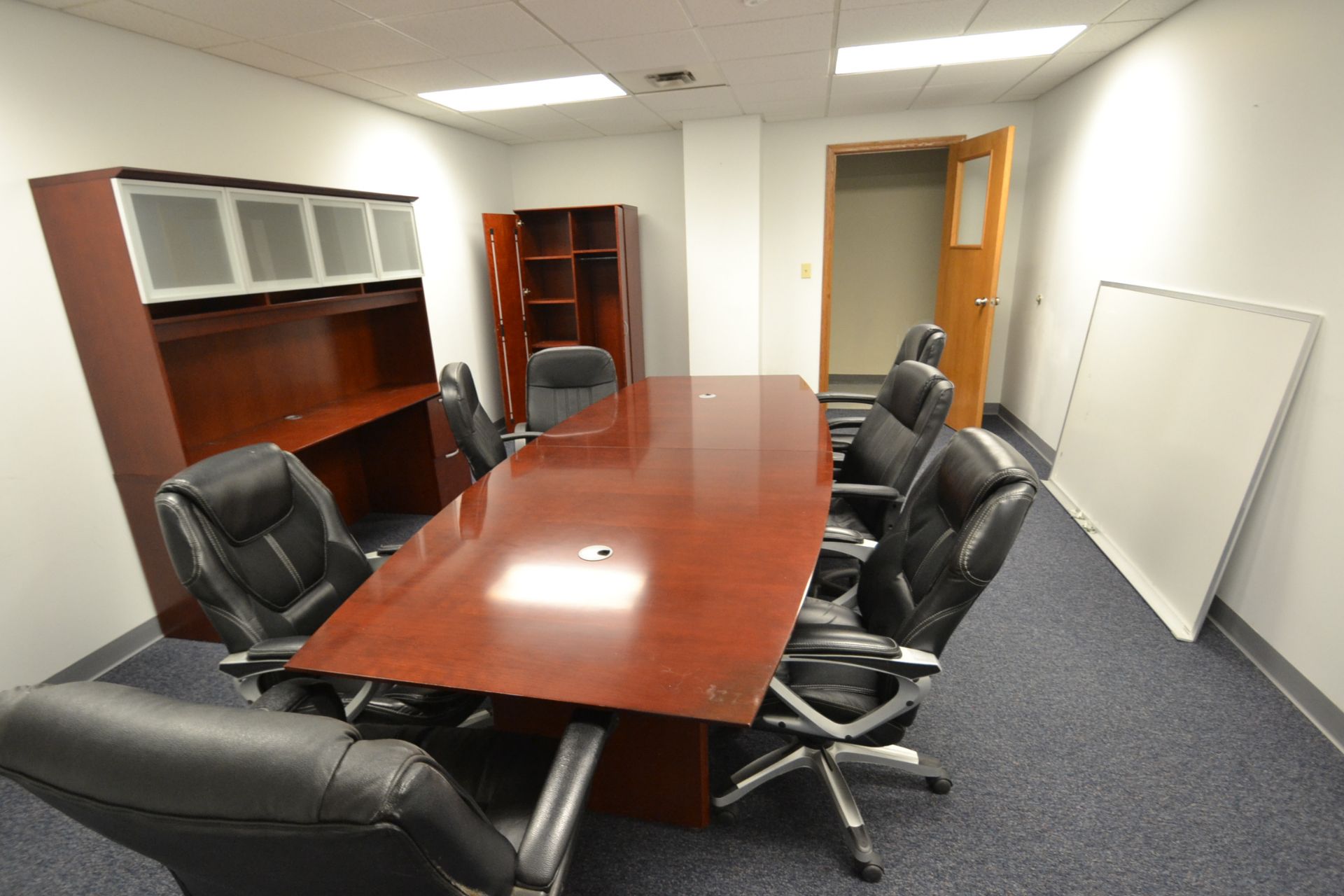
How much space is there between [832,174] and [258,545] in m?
5.07

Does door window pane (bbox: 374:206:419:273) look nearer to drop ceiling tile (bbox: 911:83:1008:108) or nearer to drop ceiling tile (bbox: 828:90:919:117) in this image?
drop ceiling tile (bbox: 828:90:919:117)

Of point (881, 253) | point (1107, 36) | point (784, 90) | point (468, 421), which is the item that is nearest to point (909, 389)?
point (468, 421)

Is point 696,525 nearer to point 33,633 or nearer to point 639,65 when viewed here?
point 33,633

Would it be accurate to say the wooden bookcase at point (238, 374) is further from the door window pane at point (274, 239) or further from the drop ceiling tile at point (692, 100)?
the drop ceiling tile at point (692, 100)

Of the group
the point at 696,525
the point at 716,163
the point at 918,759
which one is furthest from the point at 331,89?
the point at 918,759

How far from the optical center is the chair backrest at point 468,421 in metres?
2.63

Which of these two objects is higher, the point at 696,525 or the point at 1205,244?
the point at 1205,244

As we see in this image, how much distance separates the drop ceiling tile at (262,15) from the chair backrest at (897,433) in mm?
2610

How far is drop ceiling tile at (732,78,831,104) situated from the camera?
13.2 ft

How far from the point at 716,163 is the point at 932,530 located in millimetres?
4360

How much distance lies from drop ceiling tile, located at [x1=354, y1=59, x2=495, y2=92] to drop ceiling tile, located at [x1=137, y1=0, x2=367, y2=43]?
656mm

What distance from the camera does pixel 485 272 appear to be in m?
5.54

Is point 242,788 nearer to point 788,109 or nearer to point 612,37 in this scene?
point 612,37

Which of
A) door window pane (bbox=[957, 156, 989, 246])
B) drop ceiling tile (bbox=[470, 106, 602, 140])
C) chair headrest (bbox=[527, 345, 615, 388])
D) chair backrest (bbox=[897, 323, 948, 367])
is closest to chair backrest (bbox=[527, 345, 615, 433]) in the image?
chair headrest (bbox=[527, 345, 615, 388])
